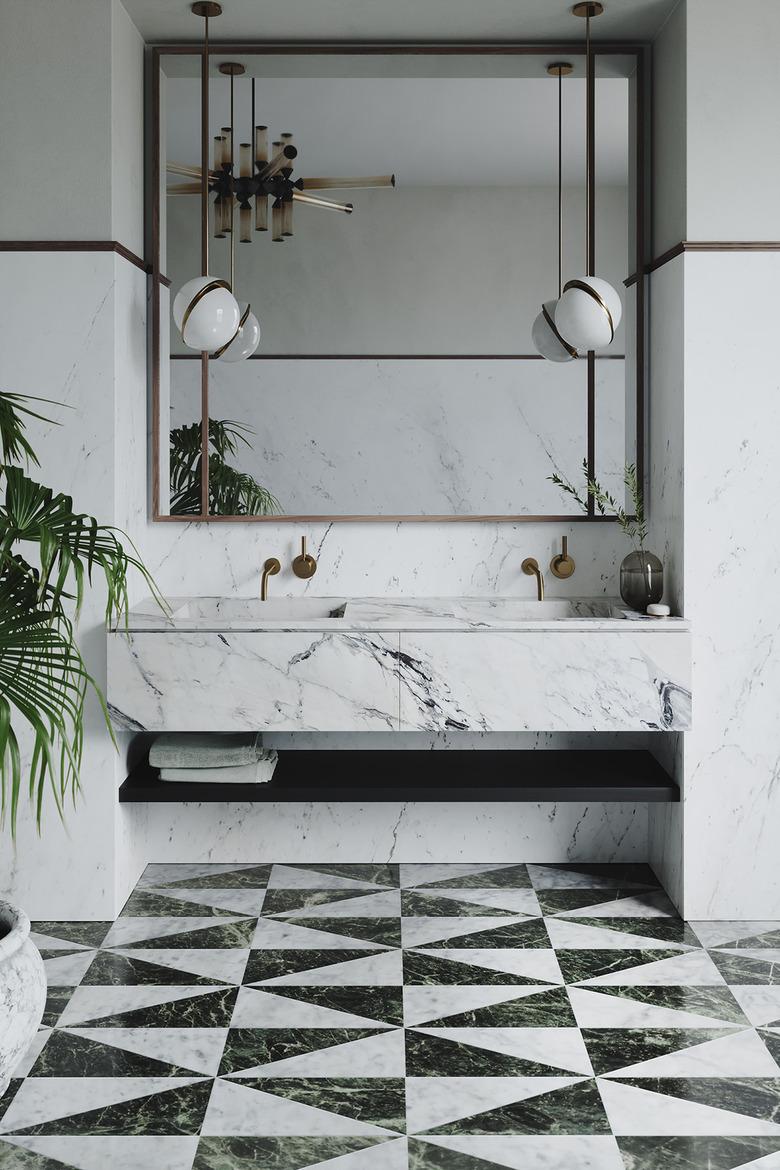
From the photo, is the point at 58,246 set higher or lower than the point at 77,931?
higher

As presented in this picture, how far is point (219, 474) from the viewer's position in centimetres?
370

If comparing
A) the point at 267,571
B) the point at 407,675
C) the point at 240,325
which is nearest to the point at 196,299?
the point at 240,325

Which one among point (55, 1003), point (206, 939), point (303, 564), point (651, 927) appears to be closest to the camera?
point (55, 1003)

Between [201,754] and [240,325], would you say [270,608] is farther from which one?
[240,325]

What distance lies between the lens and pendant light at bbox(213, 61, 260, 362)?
364cm

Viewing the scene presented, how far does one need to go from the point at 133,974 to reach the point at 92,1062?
436 mm

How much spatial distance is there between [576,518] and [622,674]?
2.25ft

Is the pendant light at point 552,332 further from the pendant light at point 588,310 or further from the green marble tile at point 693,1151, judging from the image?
the green marble tile at point 693,1151

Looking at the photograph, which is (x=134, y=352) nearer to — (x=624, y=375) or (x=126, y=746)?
(x=126, y=746)

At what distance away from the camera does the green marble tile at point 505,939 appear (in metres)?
3.05

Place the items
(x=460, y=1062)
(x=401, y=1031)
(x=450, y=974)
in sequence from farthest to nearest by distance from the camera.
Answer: (x=450, y=974) → (x=401, y=1031) → (x=460, y=1062)

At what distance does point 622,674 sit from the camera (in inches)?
125

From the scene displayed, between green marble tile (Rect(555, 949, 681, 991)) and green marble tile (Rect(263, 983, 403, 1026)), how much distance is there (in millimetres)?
454

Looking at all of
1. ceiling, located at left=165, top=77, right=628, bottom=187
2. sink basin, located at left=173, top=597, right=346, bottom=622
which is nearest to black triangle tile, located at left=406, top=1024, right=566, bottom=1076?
sink basin, located at left=173, top=597, right=346, bottom=622
